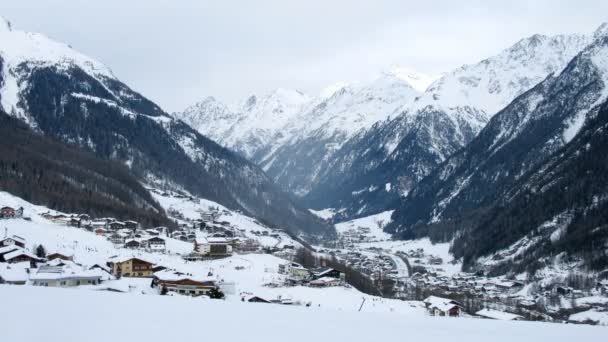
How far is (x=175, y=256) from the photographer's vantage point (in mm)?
91188

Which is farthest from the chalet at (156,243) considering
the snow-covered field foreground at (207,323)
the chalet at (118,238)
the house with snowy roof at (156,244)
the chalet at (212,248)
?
the snow-covered field foreground at (207,323)

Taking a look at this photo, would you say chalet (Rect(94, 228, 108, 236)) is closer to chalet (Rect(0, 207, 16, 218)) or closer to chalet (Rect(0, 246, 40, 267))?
chalet (Rect(0, 207, 16, 218))

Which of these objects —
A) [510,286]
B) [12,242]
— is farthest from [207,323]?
[510,286]

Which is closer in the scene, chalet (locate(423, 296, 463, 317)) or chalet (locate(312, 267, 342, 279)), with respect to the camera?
chalet (locate(423, 296, 463, 317))

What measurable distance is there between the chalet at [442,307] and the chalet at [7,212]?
5438 centimetres

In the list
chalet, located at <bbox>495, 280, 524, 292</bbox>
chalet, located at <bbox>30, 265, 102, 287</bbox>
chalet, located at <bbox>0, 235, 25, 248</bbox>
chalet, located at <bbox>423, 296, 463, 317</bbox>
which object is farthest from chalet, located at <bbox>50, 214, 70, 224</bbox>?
chalet, located at <bbox>495, 280, 524, 292</bbox>

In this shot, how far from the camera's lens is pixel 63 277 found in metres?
48.9

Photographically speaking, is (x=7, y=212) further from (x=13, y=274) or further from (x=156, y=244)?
(x=13, y=274)

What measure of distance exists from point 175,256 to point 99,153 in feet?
378

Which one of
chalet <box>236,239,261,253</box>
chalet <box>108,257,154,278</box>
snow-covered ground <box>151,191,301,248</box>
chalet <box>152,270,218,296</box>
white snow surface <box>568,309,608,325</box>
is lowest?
white snow surface <box>568,309,608,325</box>

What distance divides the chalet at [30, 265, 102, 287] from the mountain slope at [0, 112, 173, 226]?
63.2m

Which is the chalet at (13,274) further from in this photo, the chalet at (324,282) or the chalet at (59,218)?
the chalet at (59,218)

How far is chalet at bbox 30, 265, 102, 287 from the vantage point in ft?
156

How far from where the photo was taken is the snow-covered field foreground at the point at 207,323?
1590 centimetres
